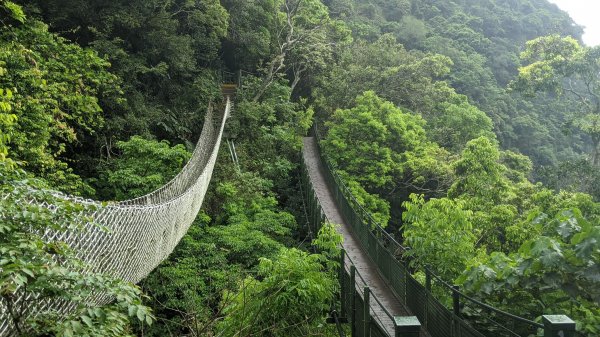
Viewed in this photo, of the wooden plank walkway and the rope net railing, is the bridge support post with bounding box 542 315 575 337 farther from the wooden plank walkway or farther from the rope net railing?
the rope net railing

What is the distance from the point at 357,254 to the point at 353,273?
3.80 m

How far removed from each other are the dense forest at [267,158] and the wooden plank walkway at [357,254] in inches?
24.0

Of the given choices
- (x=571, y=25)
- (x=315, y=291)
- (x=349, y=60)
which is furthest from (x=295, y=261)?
(x=571, y=25)

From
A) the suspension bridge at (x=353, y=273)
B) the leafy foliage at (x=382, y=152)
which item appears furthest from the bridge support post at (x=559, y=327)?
the leafy foliage at (x=382, y=152)

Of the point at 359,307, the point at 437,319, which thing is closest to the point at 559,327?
the point at 437,319

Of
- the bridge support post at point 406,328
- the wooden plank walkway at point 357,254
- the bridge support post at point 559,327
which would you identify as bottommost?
the wooden plank walkway at point 357,254

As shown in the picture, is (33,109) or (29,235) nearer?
(29,235)

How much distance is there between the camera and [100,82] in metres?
9.51

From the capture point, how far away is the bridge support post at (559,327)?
2357 mm

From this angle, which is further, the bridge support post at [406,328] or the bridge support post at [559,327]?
the bridge support post at [406,328]

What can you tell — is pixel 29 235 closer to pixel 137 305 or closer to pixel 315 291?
pixel 137 305

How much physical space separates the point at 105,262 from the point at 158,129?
828cm

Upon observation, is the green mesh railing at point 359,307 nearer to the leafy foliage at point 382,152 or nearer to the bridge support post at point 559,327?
the bridge support post at point 559,327

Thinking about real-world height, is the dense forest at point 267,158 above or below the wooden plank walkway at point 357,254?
above
